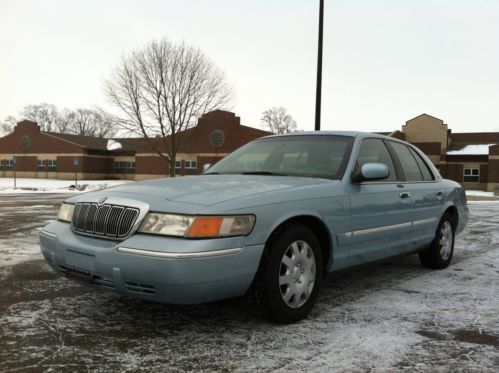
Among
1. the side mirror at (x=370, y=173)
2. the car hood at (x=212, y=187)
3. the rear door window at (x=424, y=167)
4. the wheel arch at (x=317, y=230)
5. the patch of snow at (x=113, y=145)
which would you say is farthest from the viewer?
the patch of snow at (x=113, y=145)

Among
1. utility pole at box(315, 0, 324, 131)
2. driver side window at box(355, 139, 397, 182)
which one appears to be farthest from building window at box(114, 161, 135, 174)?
driver side window at box(355, 139, 397, 182)

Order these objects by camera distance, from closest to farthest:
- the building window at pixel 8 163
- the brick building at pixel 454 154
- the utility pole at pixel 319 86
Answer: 1. the utility pole at pixel 319 86
2. the brick building at pixel 454 154
3. the building window at pixel 8 163

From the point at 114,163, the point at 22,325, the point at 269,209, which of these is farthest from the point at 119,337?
the point at 114,163

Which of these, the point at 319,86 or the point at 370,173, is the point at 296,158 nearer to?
the point at 370,173

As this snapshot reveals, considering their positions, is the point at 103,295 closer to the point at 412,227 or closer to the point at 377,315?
the point at 377,315

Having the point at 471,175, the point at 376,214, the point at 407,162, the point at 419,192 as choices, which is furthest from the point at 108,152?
the point at 376,214

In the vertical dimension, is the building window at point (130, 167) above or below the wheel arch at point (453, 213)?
above

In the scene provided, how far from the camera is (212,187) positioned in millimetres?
3826

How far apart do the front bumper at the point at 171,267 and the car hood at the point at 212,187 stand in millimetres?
362

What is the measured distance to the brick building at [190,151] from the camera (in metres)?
46.4

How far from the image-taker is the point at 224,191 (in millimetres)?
3643

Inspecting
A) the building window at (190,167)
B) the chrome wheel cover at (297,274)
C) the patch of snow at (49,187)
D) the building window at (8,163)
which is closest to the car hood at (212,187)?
the chrome wheel cover at (297,274)

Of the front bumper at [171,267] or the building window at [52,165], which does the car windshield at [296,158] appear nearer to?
the front bumper at [171,267]

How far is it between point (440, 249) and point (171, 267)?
163 inches
